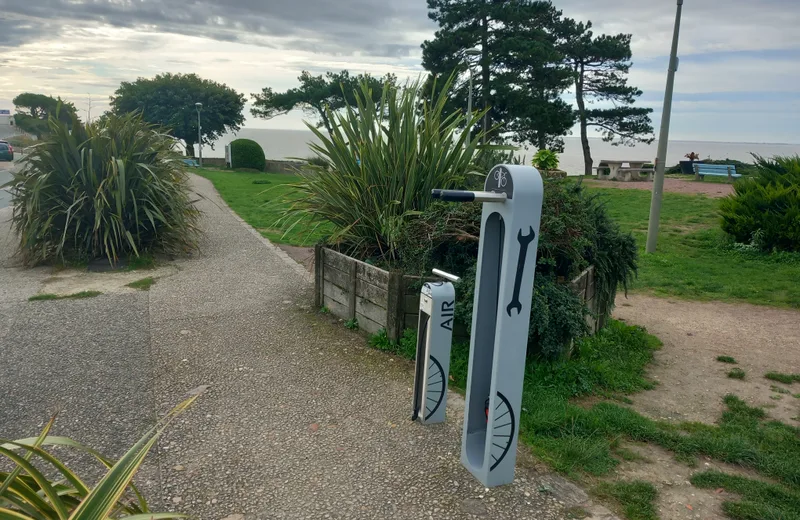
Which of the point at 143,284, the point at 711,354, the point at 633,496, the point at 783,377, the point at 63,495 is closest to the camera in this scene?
the point at 63,495

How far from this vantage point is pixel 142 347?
575 cm

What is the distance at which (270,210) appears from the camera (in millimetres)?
16406

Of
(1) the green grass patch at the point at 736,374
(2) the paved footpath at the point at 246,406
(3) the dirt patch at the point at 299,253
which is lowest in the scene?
(2) the paved footpath at the point at 246,406

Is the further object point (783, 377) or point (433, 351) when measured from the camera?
point (783, 377)

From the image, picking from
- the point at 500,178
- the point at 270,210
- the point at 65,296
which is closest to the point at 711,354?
the point at 500,178

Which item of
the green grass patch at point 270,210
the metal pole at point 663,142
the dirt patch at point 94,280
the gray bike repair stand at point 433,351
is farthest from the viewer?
the metal pole at point 663,142

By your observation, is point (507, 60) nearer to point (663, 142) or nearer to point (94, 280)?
point (663, 142)

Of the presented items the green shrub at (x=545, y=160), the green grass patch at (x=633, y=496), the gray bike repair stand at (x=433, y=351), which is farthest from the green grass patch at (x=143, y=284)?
the green shrub at (x=545, y=160)

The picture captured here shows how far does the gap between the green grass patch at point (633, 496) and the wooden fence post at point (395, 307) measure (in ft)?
7.83

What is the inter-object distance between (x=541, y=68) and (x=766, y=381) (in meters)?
26.5

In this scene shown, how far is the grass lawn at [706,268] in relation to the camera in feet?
29.8

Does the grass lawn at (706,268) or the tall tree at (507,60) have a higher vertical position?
the tall tree at (507,60)

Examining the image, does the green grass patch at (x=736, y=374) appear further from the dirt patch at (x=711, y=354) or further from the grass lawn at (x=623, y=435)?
the grass lawn at (x=623, y=435)

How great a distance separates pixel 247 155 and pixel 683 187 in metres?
26.3
